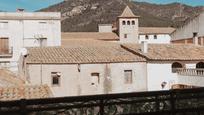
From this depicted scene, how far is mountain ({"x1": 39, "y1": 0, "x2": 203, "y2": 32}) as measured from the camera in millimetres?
120688

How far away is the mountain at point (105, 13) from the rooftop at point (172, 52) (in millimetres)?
74129

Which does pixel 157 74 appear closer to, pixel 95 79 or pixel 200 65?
pixel 95 79

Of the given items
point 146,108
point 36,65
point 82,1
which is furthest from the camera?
point 82,1

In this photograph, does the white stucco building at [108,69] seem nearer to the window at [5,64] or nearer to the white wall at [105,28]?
the window at [5,64]

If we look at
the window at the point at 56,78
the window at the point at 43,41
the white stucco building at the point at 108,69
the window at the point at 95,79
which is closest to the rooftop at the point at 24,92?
the white stucco building at the point at 108,69

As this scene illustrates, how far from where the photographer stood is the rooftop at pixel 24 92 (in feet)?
59.5

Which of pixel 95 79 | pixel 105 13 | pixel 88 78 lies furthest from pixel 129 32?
pixel 105 13

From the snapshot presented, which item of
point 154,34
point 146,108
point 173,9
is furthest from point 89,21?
point 146,108

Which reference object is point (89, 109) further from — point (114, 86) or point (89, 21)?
point (89, 21)

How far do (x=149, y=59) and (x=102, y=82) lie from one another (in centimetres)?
380

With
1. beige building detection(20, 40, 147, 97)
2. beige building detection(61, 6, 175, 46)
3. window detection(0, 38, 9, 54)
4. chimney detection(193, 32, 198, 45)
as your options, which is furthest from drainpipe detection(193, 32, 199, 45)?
beige building detection(61, 6, 175, 46)

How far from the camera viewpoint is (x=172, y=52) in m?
36.1

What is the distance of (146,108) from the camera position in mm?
8664

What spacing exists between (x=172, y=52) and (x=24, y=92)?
63.3ft
